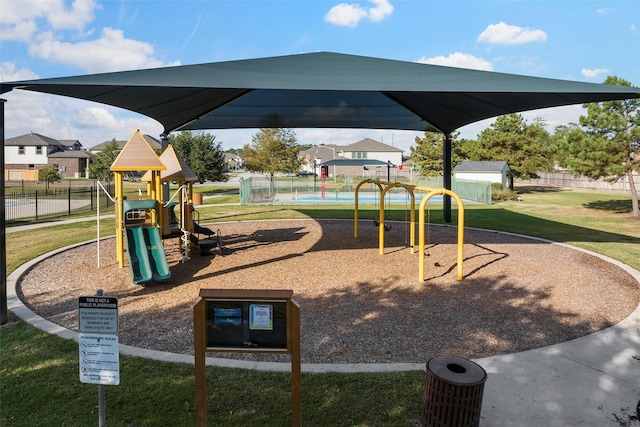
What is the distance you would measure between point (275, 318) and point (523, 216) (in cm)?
2107

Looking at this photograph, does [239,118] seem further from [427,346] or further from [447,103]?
[427,346]

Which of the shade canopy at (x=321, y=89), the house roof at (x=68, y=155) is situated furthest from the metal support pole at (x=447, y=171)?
the house roof at (x=68, y=155)

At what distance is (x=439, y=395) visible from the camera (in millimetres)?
3779

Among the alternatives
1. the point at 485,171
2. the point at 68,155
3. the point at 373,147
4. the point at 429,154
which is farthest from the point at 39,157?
the point at 485,171

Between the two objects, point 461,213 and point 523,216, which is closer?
point 461,213

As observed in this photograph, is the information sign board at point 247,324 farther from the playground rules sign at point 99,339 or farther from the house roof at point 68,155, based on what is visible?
the house roof at point 68,155

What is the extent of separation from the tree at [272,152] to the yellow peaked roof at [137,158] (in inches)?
1557

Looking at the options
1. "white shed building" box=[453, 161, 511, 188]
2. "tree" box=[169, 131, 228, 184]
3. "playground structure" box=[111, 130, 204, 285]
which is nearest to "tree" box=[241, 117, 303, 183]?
"tree" box=[169, 131, 228, 184]

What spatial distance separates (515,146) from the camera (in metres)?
44.4

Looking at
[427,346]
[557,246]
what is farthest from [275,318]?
[557,246]

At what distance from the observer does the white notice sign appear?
11.2 ft

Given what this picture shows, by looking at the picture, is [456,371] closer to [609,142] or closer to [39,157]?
[609,142]

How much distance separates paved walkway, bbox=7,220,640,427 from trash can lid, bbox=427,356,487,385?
1.85 ft

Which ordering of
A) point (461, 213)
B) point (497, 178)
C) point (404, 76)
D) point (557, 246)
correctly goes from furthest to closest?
point (497, 178)
point (557, 246)
point (461, 213)
point (404, 76)
